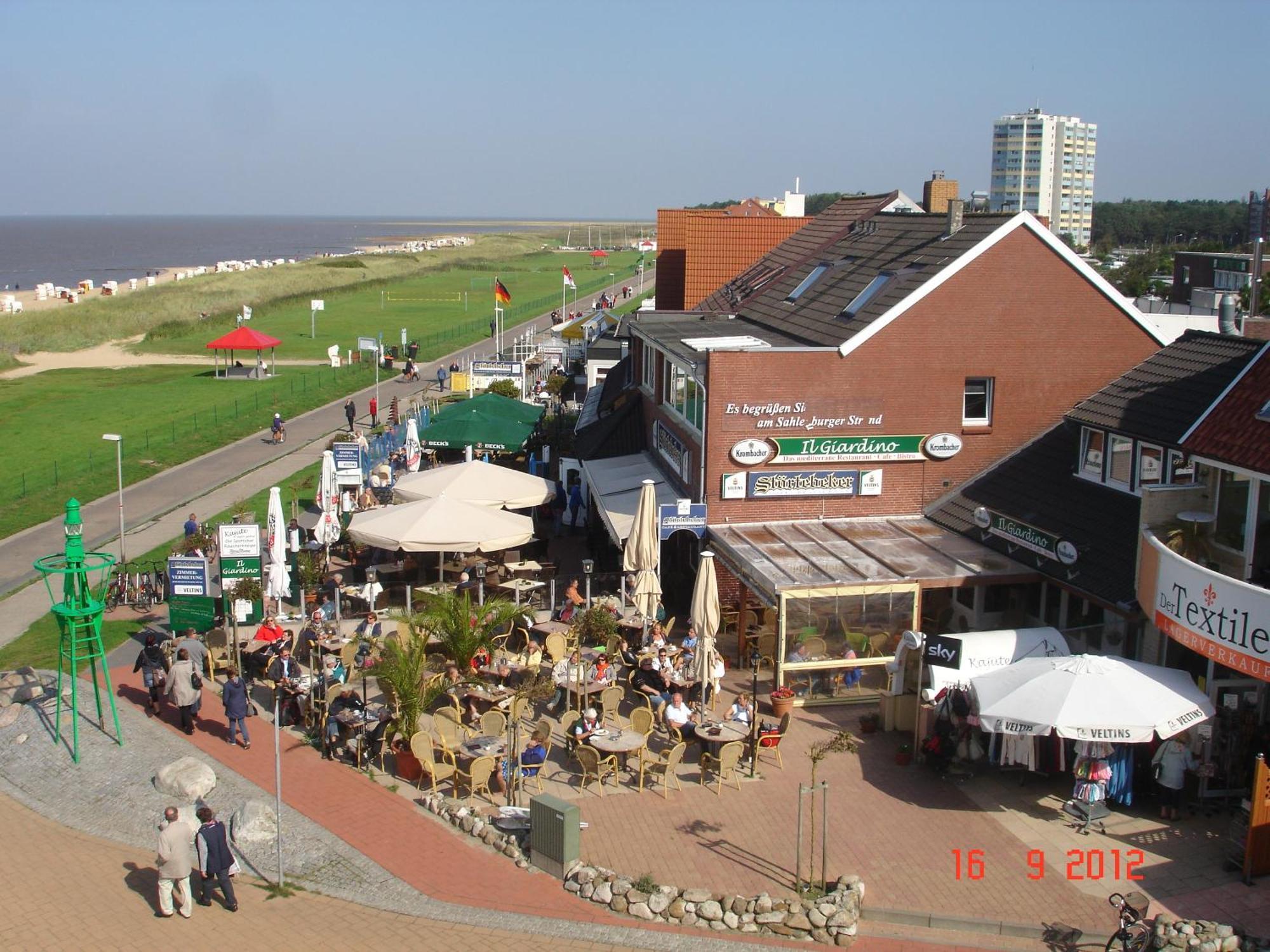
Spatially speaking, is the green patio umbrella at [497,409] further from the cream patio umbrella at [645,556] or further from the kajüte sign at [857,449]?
the cream patio umbrella at [645,556]

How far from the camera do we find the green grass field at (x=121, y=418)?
1310 inches

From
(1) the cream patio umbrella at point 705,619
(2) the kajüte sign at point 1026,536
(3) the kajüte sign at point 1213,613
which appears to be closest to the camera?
(3) the kajüte sign at point 1213,613

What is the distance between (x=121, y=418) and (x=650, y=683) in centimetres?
3465

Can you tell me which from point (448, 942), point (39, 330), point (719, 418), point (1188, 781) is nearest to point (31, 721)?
point (448, 942)

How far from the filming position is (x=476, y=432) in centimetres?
2864

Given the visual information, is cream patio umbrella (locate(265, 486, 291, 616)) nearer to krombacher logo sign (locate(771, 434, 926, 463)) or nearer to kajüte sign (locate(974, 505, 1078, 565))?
krombacher logo sign (locate(771, 434, 926, 463))

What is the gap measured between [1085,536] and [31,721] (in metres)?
15.5

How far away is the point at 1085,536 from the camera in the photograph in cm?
1772

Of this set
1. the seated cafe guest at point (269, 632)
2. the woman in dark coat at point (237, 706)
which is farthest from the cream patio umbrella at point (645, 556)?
the woman in dark coat at point (237, 706)

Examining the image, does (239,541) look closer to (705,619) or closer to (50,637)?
(50,637)

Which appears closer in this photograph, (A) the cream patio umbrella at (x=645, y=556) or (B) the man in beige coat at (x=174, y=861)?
(B) the man in beige coat at (x=174, y=861)

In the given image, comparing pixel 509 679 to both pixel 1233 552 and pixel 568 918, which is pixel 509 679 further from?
pixel 1233 552

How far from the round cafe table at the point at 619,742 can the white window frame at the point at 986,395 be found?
9.48 metres

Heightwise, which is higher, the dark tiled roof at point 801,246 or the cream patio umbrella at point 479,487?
the dark tiled roof at point 801,246
